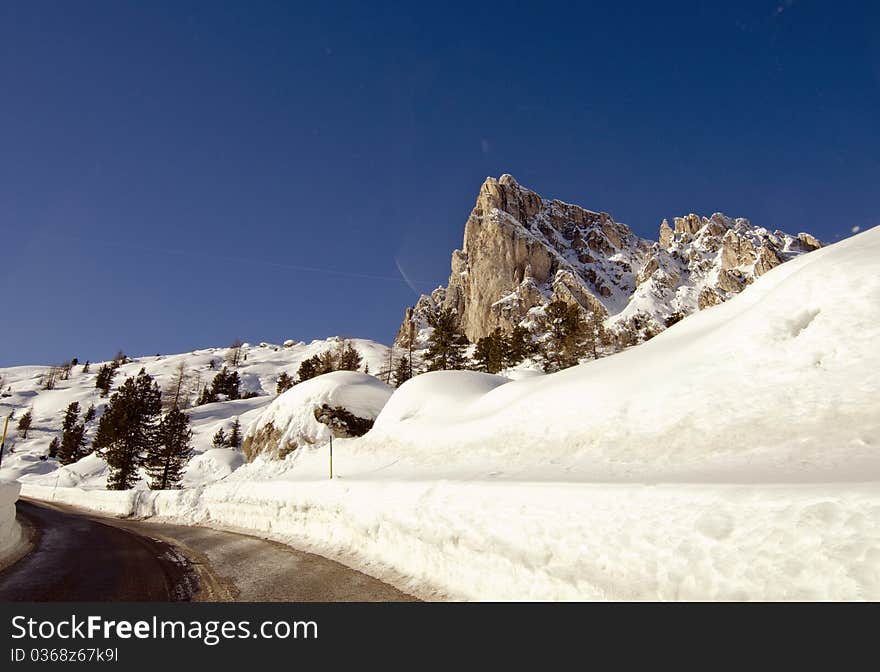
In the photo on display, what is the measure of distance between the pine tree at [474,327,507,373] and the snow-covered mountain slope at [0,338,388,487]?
3095 centimetres

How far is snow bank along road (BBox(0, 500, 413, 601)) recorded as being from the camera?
315 inches

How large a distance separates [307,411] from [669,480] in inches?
1192

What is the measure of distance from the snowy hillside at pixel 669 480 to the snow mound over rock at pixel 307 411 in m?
13.6

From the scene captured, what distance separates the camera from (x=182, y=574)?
1000 centimetres

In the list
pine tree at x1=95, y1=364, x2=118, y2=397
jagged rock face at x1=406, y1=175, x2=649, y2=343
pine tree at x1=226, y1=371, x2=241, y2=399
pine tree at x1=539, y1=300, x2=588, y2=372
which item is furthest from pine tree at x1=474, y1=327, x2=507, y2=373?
pine tree at x1=95, y1=364, x2=118, y2=397

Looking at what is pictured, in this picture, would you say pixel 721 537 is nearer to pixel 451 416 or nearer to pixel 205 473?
pixel 451 416

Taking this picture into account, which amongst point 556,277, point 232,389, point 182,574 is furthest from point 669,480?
point 556,277

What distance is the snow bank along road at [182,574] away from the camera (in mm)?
7996

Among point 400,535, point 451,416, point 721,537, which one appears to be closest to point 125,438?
point 451,416

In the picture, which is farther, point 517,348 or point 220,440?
point 220,440

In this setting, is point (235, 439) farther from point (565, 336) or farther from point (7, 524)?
point (7, 524)

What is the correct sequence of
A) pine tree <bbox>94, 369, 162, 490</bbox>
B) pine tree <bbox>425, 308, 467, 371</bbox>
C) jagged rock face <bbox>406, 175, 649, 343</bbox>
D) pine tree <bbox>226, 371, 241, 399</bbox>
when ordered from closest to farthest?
pine tree <bbox>94, 369, 162, 490</bbox> < pine tree <bbox>425, 308, 467, 371</bbox> < pine tree <bbox>226, 371, 241, 399</bbox> < jagged rock face <bbox>406, 175, 649, 343</bbox>

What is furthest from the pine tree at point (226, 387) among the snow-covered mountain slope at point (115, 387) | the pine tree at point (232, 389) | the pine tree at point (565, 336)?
the pine tree at point (565, 336)

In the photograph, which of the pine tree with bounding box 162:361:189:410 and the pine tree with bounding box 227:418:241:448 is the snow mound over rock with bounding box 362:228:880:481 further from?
the pine tree with bounding box 162:361:189:410
